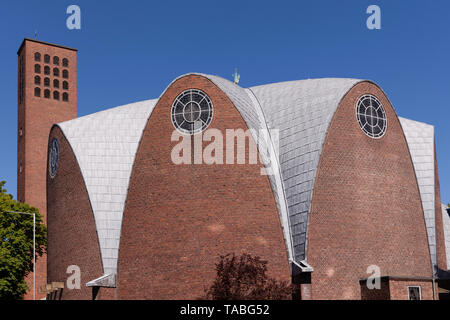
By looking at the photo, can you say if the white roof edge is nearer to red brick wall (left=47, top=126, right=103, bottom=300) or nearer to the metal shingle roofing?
the metal shingle roofing

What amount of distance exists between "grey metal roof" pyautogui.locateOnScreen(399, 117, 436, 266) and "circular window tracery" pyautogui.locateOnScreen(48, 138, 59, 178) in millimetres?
25976

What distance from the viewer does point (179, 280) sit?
34.9 metres

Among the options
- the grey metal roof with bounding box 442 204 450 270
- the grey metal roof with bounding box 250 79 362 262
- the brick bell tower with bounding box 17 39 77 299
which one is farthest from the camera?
the brick bell tower with bounding box 17 39 77 299

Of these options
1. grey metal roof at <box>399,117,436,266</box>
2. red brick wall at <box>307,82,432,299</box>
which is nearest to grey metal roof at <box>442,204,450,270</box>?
grey metal roof at <box>399,117,436,266</box>

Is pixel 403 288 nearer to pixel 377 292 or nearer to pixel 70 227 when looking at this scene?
pixel 377 292

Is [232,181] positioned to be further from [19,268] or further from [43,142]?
[43,142]

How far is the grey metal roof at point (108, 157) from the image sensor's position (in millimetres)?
38000

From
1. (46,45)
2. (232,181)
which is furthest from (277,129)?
(46,45)

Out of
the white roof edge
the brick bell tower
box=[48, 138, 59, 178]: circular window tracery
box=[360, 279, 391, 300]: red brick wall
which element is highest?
the brick bell tower

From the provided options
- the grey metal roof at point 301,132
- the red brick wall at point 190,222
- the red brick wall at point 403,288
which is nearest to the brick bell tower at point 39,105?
the red brick wall at point 190,222

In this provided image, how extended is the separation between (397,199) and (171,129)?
15340 millimetres

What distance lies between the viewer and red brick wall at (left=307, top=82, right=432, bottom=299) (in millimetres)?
34875

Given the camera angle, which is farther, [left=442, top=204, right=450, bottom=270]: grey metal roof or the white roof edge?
[left=442, top=204, right=450, bottom=270]: grey metal roof

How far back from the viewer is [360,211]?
36031 millimetres
